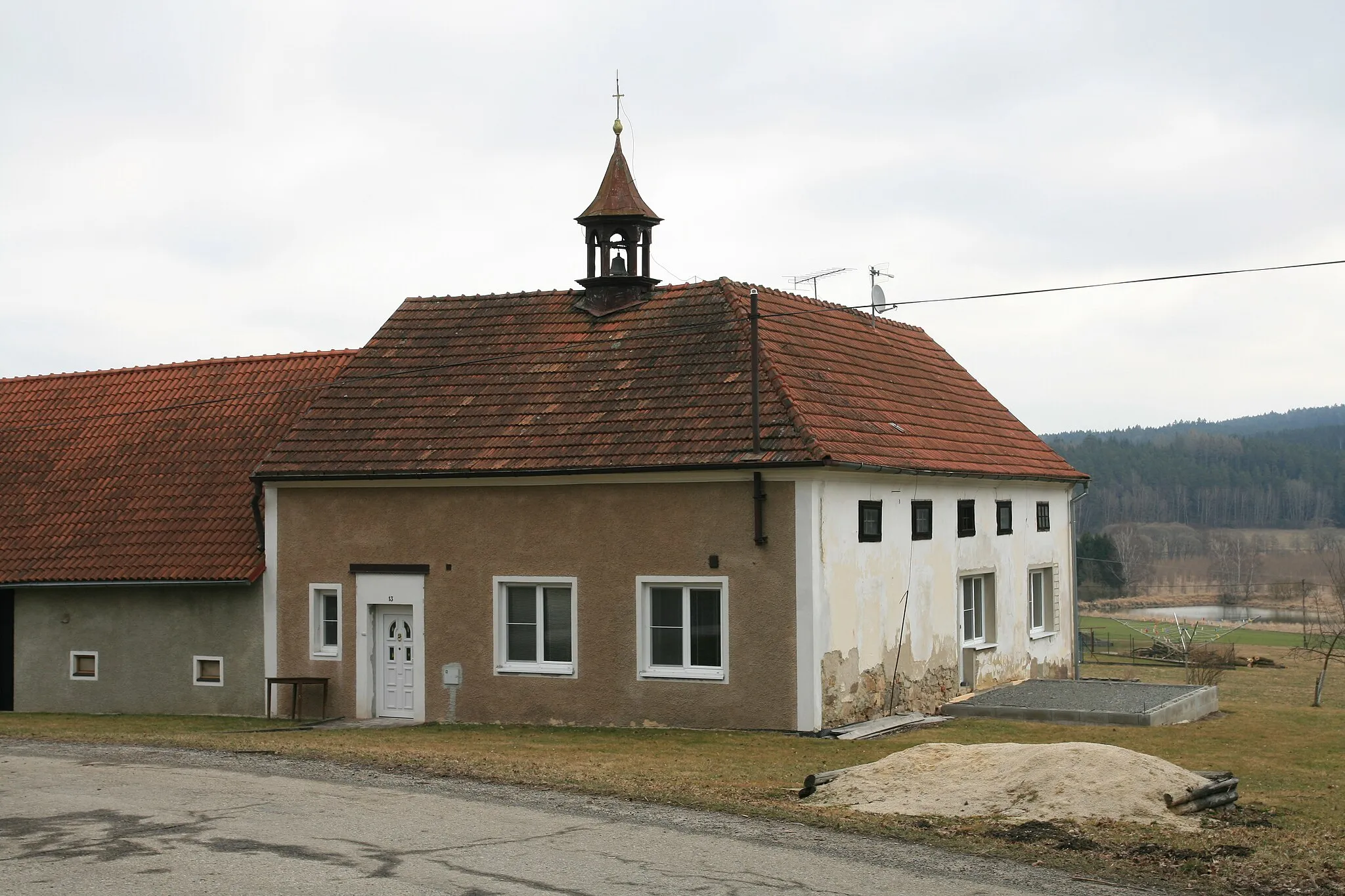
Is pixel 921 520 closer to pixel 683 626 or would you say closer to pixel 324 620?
pixel 683 626

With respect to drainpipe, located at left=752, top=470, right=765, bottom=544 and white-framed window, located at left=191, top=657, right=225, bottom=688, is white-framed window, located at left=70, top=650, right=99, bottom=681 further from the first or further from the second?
drainpipe, located at left=752, top=470, right=765, bottom=544

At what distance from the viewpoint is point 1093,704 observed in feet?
67.7

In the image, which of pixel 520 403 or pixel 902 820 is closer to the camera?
pixel 902 820

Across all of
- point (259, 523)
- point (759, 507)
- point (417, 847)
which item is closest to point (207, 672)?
point (259, 523)

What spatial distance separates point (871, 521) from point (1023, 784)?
28.0 ft

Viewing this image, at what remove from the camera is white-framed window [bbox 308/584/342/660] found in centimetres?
2166

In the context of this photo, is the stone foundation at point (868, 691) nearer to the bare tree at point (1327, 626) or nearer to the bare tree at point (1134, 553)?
the bare tree at point (1327, 626)

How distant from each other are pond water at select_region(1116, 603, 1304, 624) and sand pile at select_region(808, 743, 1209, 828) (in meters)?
62.2

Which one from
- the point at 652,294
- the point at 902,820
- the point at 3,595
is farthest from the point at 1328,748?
the point at 3,595

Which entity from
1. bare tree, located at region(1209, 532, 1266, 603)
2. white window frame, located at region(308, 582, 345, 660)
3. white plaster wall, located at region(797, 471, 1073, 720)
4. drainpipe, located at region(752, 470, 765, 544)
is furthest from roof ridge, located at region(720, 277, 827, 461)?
bare tree, located at region(1209, 532, 1266, 603)

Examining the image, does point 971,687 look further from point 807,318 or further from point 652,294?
point 652,294

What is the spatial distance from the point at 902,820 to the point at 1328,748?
9.58 metres

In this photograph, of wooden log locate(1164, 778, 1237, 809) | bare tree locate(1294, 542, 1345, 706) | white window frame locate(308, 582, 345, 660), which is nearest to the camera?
wooden log locate(1164, 778, 1237, 809)

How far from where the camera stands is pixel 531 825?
11148mm
